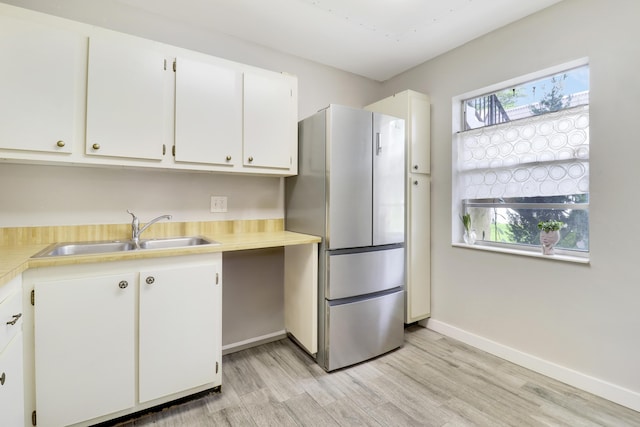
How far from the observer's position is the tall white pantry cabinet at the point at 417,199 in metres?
2.55

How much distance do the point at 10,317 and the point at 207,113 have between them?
1353 mm

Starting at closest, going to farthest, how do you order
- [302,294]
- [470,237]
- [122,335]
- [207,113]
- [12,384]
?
[12,384]
[122,335]
[207,113]
[302,294]
[470,237]

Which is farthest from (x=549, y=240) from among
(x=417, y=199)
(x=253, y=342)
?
(x=253, y=342)

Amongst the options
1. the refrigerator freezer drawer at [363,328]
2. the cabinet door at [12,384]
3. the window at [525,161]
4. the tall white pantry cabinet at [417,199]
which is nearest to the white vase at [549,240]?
the window at [525,161]

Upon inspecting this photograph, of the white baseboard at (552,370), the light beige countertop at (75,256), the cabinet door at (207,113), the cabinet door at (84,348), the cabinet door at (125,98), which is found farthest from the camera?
the cabinet door at (207,113)

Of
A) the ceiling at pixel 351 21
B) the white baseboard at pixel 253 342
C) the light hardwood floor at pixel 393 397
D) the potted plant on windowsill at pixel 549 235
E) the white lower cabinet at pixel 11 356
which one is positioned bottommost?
the light hardwood floor at pixel 393 397

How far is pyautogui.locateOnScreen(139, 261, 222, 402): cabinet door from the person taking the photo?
1.49 m

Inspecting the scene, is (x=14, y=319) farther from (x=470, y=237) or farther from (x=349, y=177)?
(x=470, y=237)

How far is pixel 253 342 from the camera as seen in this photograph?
A: 7.74ft

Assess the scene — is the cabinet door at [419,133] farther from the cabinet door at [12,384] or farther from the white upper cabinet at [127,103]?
the cabinet door at [12,384]

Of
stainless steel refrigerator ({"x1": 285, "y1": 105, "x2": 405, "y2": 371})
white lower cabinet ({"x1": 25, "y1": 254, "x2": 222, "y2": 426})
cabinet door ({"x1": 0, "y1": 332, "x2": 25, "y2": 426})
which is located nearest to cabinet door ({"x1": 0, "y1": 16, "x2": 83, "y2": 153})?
white lower cabinet ({"x1": 25, "y1": 254, "x2": 222, "y2": 426})

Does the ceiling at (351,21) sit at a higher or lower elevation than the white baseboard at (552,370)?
higher

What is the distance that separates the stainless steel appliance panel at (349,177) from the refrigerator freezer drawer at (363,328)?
0.45 metres

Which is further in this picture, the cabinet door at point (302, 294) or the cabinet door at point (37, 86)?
the cabinet door at point (302, 294)
